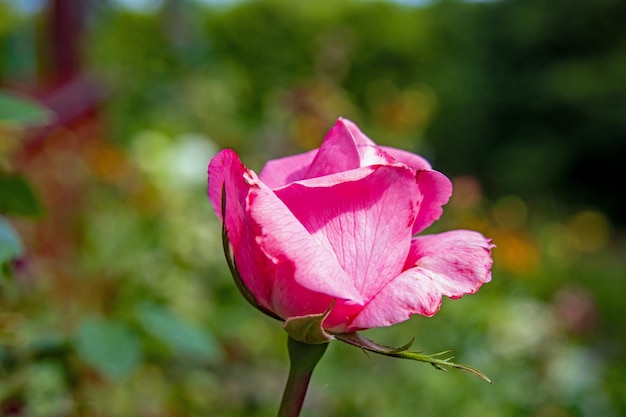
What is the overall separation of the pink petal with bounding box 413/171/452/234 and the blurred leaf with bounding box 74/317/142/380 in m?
0.37

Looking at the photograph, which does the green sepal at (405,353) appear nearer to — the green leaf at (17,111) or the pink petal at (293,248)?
the pink petal at (293,248)

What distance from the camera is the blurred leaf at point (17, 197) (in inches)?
24.0

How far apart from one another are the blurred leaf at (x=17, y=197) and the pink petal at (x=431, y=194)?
1.08ft

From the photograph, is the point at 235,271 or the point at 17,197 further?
the point at 17,197

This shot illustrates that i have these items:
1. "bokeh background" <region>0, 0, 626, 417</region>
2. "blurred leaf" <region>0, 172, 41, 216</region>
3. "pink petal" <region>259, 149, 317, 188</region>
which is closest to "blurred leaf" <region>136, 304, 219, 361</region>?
"bokeh background" <region>0, 0, 626, 417</region>

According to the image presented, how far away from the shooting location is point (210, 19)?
8.34 metres

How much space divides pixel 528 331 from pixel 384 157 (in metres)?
1.81

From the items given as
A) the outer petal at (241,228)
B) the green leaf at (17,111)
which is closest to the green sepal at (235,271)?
the outer petal at (241,228)

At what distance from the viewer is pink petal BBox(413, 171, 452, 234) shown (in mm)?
453

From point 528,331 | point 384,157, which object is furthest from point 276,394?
point 384,157

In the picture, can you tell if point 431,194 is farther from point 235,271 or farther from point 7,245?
point 7,245

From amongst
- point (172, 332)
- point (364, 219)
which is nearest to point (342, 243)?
point (364, 219)

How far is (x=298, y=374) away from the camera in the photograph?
1.36ft

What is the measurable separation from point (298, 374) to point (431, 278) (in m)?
0.09
